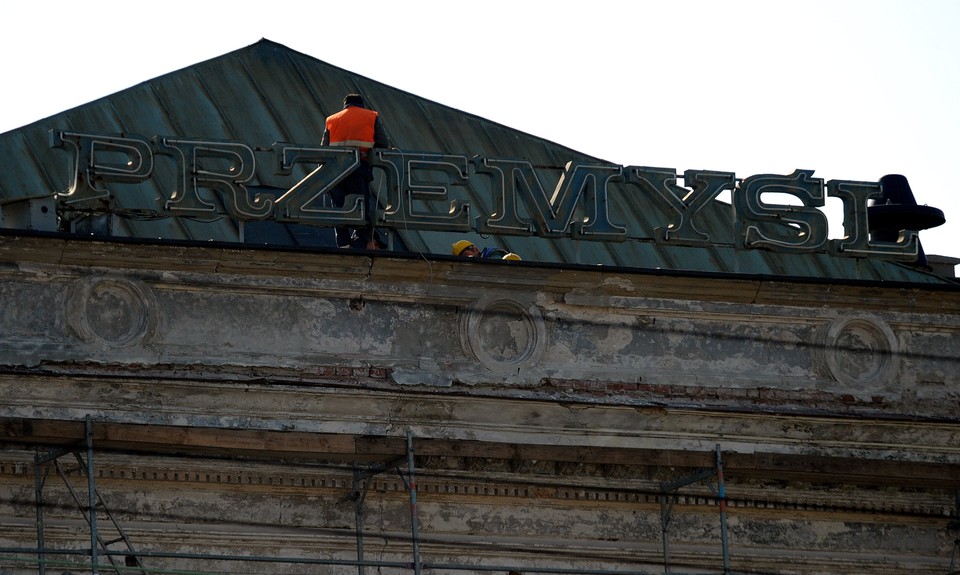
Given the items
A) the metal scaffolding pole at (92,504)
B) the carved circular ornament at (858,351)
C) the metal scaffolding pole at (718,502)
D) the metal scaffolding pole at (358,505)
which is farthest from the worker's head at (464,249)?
the metal scaffolding pole at (92,504)

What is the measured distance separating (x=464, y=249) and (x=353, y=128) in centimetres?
164

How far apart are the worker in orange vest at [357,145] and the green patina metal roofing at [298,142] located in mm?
686

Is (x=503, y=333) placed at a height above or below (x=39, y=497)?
above

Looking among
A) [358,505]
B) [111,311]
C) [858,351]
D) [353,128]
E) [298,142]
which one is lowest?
[358,505]

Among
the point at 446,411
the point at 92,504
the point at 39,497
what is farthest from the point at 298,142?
the point at 92,504

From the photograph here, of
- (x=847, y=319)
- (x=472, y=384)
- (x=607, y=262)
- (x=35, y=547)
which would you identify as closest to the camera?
(x=35, y=547)

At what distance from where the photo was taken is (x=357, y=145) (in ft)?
66.1

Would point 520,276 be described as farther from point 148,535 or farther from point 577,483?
point 148,535

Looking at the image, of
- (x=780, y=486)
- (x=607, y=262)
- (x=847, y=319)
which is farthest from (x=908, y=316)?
(x=607, y=262)

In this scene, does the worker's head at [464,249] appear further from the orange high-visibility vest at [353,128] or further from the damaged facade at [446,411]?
the orange high-visibility vest at [353,128]

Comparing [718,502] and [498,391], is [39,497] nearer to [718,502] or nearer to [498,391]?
[498,391]

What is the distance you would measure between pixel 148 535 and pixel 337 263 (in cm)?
302

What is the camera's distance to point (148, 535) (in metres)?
18.2

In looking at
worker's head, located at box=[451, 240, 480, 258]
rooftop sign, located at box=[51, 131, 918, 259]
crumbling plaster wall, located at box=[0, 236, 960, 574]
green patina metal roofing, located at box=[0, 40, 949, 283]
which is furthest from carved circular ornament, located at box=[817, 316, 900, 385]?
worker's head, located at box=[451, 240, 480, 258]
